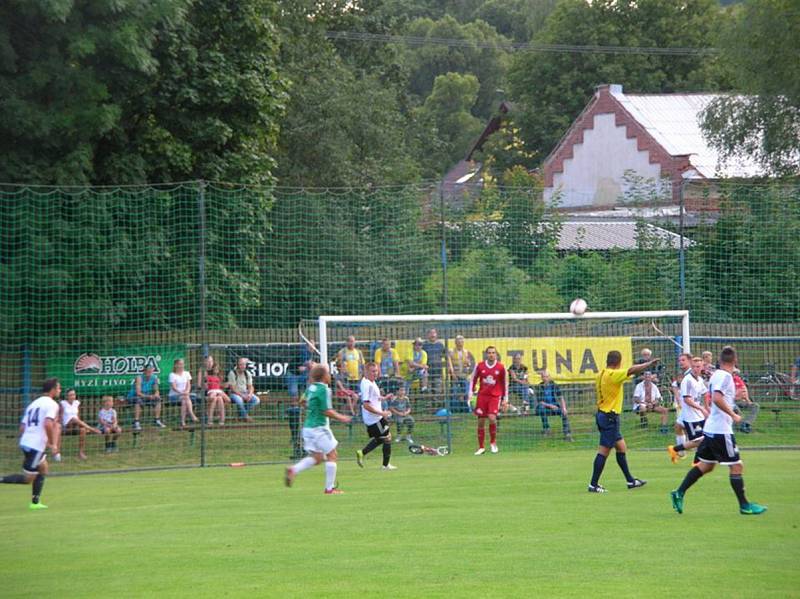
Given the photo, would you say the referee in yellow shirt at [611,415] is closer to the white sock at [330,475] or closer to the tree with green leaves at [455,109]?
the white sock at [330,475]

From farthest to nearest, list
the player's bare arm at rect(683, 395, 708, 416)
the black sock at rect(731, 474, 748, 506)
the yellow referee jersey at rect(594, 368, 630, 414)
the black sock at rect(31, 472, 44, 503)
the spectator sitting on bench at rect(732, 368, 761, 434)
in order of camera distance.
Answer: the spectator sitting on bench at rect(732, 368, 761, 434) → the player's bare arm at rect(683, 395, 708, 416) → the yellow referee jersey at rect(594, 368, 630, 414) → the black sock at rect(31, 472, 44, 503) → the black sock at rect(731, 474, 748, 506)

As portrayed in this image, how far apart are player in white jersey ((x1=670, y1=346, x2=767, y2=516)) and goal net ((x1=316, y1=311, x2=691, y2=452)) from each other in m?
11.1

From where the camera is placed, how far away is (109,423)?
82.5 ft

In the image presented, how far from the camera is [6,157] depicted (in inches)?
1110

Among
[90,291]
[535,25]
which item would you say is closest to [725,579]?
[90,291]

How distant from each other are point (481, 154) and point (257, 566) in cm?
7529

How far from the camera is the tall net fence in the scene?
83.0 ft

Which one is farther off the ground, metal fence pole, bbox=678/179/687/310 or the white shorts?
metal fence pole, bbox=678/179/687/310

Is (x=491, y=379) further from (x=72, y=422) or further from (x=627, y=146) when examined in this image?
(x=627, y=146)

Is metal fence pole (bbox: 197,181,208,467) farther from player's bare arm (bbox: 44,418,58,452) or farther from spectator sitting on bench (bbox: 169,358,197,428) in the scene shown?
player's bare arm (bbox: 44,418,58,452)

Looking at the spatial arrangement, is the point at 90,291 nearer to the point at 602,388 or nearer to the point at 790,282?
the point at 602,388

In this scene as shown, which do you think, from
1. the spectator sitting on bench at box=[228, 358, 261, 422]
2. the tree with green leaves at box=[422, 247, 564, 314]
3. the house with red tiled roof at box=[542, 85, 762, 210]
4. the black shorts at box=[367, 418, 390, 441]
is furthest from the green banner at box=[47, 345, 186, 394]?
the house with red tiled roof at box=[542, 85, 762, 210]

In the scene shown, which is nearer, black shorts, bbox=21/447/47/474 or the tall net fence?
black shorts, bbox=21/447/47/474

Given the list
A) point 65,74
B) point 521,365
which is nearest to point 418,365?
point 521,365
